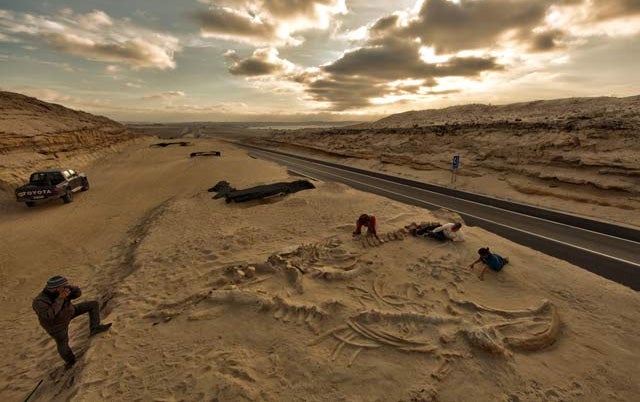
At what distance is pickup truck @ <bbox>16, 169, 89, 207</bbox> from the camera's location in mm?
16219

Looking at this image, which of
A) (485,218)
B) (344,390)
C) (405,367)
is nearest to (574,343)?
(405,367)

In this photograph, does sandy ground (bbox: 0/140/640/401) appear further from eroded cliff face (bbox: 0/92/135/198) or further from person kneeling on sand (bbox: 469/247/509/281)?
eroded cliff face (bbox: 0/92/135/198)

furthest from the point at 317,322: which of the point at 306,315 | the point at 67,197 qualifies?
the point at 67,197

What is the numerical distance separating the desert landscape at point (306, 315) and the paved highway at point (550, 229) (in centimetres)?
150

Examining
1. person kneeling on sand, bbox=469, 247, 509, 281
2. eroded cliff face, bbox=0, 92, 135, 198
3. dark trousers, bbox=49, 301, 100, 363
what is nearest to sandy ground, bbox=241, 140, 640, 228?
person kneeling on sand, bbox=469, 247, 509, 281

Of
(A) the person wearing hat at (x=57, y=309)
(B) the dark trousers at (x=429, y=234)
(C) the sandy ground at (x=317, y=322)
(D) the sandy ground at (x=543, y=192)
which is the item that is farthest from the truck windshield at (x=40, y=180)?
(D) the sandy ground at (x=543, y=192)

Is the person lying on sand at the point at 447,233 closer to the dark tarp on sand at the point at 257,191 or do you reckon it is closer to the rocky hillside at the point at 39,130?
the dark tarp on sand at the point at 257,191

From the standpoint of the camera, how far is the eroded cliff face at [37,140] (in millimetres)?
22705

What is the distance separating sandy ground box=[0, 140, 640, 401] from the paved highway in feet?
4.92

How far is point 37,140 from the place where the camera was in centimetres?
2695

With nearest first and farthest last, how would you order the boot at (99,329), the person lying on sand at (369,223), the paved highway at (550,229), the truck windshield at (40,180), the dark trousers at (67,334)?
the dark trousers at (67,334)
the boot at (99,329)
the paved highway at (550,229)
the person lying on sand at (369,223)
the truck windshield at (40,180)

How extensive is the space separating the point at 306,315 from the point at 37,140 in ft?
111

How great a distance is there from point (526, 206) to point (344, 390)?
58.6 ft

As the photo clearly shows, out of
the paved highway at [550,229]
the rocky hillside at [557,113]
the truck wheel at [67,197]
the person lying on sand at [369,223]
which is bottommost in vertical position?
the paved highway at [550,229]
